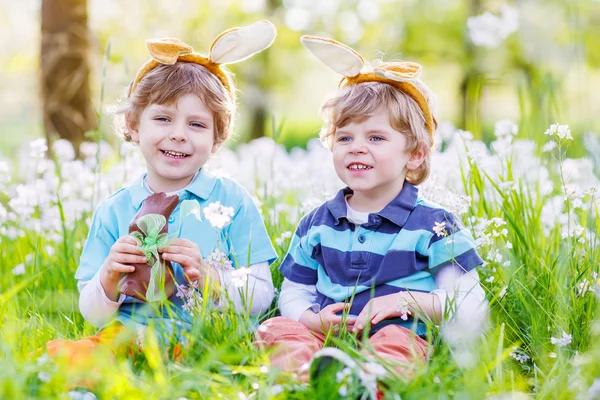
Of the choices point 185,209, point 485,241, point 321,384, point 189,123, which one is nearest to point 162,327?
point 185,209

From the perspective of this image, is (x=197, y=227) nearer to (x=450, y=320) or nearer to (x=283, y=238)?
(x=283, y=238)

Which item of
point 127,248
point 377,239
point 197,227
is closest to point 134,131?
point 197,227

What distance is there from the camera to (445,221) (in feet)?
9.30

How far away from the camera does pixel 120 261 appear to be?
2.69 meters

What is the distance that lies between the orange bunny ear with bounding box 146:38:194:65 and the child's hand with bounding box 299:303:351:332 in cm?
122

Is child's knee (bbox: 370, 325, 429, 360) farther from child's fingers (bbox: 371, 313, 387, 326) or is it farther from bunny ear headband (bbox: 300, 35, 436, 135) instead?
bunny ear headband (bbox: 300, 35, 436, 135)

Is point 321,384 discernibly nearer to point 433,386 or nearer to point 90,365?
point 433,386

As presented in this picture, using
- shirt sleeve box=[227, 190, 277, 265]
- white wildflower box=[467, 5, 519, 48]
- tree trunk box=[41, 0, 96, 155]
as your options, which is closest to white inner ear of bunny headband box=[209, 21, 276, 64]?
shirt sleeve box=[227, 190, 277, 265]

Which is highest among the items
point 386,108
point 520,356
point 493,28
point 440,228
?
point 493,28

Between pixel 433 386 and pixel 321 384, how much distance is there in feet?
1.12

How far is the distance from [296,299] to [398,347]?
597mm

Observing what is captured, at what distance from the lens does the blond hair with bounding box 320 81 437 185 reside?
2871 mm

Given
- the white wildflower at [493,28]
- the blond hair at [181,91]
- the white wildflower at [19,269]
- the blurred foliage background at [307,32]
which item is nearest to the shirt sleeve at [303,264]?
the blond hair at [181,91]

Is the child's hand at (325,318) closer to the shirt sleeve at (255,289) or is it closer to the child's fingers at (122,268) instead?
the shirt sleeve at (255,289)
